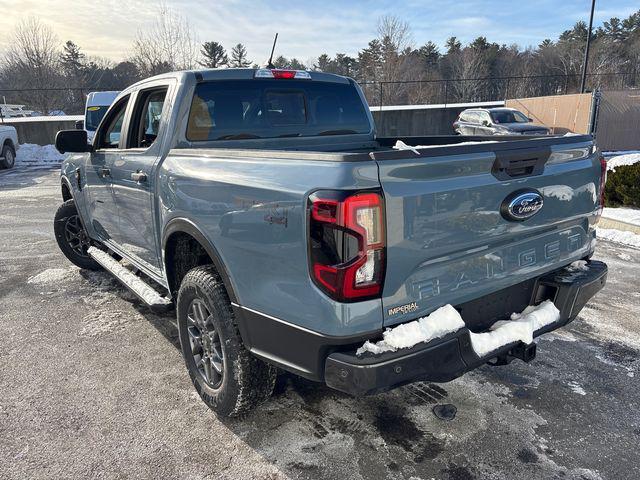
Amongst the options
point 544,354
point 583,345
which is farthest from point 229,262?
point 583,345

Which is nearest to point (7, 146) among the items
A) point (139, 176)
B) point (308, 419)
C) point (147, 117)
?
point (147, 117)

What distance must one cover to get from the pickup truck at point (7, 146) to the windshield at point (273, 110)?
53.3 ft

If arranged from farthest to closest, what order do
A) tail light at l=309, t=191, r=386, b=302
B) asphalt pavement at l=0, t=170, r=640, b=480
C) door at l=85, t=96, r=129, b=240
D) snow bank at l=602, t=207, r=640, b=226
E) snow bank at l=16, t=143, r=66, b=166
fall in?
snow bank at l=16, t=143, r=66, b=166
snow bank at l=602, t=207, r=640, b=226
door at l=85, t=96, r=129, b=240
asphalt pavement at l=0, t=170, r=640, b=480
tail light at l=309, t=191, r=386, b=302

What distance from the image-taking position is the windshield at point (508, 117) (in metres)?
17.3

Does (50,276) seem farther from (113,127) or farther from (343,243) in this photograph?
(343,243)

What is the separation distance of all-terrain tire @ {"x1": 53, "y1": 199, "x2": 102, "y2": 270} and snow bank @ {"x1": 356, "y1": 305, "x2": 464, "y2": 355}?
15.2 ft

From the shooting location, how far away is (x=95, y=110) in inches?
609

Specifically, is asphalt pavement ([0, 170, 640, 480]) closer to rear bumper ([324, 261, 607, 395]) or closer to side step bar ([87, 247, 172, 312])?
side step bar ([87, 247, 172, 312])

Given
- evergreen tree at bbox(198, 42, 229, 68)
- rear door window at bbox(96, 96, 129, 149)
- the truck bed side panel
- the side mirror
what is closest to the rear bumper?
the truck bed side panel

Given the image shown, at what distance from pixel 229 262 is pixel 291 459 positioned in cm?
109

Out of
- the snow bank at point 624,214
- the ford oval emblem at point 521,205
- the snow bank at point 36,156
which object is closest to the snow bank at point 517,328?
the ford oval emblem at point 521,205

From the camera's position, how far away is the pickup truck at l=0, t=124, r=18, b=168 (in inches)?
640

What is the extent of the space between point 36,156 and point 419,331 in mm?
22227

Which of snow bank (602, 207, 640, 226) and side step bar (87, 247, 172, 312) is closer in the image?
side step bar (87, 247, 172, 312)
